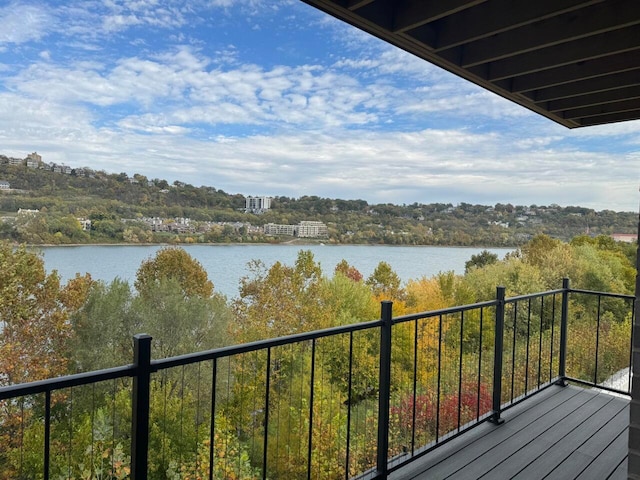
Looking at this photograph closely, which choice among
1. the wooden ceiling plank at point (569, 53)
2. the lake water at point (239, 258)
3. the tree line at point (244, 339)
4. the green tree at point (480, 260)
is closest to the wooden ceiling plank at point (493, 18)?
the wooden ceiling plank at point (569, 53)

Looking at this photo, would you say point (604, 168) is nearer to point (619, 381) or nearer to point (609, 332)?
point (609, 332)

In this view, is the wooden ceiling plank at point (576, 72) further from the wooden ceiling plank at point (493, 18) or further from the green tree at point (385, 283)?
the green tree at point (385, 283)

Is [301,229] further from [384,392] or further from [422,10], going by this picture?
[422,10]

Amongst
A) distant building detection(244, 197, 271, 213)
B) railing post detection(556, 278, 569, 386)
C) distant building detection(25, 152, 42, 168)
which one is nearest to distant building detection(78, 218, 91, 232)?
distant building detection(25, 152, 42, 168)

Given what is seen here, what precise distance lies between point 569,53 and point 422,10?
86cm

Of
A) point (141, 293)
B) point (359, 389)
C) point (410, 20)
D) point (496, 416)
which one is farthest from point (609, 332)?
point (141, 293)

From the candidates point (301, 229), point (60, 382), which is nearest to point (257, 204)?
point (301, 229)

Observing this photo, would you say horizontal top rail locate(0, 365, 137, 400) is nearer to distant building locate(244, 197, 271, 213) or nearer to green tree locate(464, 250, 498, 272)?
distant building locate(244, 197, 271, 213)

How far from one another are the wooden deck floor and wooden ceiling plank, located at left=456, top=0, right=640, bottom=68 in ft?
6.83

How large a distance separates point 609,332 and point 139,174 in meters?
26.8

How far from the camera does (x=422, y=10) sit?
1.71 metres

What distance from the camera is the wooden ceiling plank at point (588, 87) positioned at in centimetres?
234

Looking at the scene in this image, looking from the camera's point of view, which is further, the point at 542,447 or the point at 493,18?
the point at 542,447

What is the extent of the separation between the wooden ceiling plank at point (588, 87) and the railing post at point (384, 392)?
1.64 m
